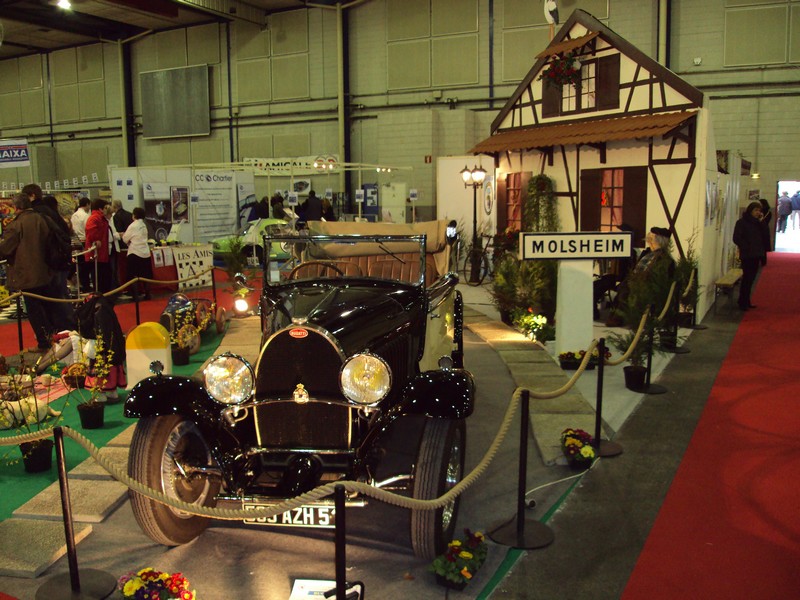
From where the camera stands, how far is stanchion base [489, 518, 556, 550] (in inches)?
142

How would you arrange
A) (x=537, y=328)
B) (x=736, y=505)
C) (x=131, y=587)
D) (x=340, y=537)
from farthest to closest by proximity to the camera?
(x=537, y=328) < (x=736, y=505) < (x=131, y=587) < (x=340, y=537)

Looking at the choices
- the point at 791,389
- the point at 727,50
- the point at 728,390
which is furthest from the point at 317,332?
the point at 727,50

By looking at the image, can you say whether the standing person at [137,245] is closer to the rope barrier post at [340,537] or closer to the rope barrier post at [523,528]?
the rope barrier post at [523,528]

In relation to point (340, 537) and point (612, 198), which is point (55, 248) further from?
point (612, 198)

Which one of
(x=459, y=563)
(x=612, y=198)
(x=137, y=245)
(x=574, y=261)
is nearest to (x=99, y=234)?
(x=137, y=245)

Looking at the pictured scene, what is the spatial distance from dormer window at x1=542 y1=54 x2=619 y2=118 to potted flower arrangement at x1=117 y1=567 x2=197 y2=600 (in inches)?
404

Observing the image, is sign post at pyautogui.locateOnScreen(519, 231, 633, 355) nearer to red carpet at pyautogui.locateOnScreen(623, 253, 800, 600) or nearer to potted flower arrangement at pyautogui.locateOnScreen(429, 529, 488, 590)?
red carpet at pyautogui.locateOnScreen(623, 253, 800, 600)

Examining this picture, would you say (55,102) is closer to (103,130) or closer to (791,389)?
(103,130)

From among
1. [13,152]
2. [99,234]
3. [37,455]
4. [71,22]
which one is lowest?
[37,455]

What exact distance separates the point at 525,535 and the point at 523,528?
Answer: 4 cm

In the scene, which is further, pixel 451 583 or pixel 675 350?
pixel 675 350

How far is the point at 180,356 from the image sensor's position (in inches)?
293

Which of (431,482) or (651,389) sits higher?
(431,482)

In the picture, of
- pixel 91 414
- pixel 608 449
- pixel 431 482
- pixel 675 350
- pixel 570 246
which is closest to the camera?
pixel 431 482
